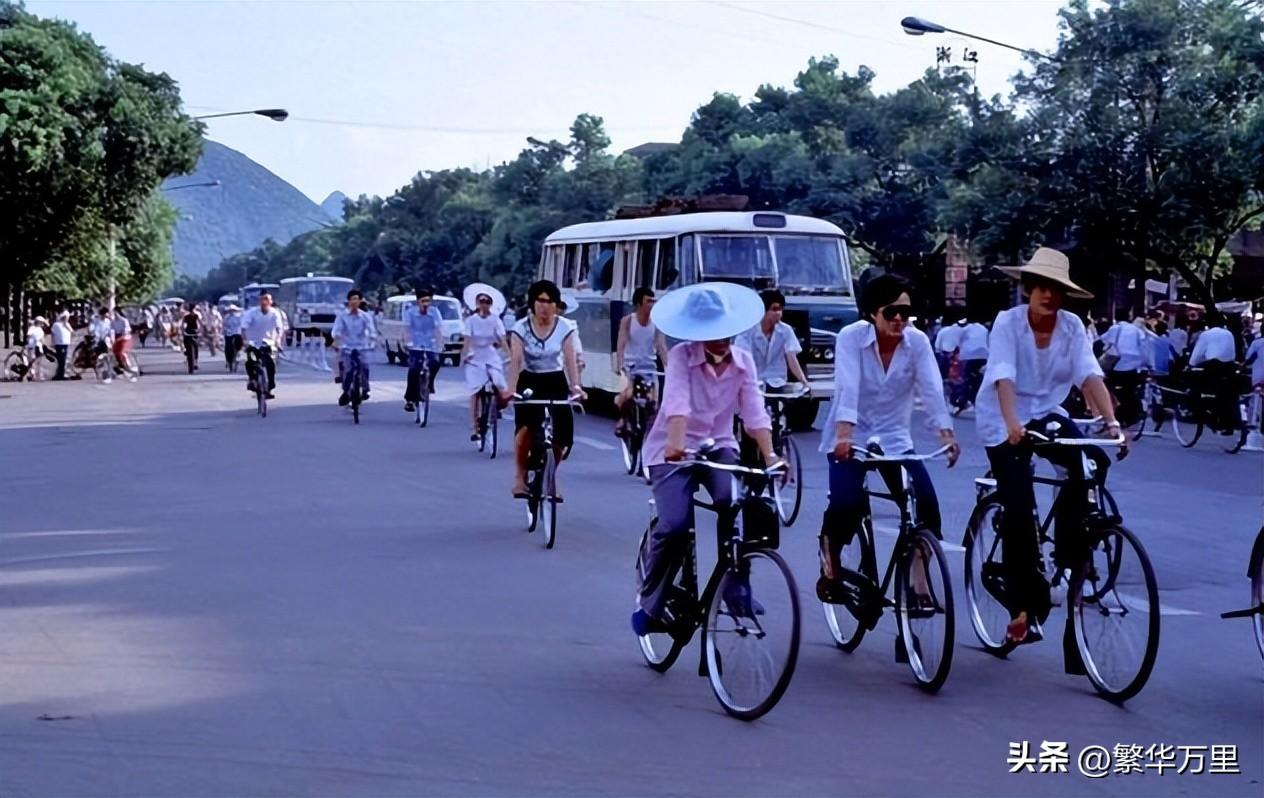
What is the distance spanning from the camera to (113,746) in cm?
660

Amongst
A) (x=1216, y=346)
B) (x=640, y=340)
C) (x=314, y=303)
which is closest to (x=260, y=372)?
(x=640, y=340)

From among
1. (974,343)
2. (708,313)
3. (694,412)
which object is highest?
(708,313)

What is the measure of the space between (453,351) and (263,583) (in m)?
39.9

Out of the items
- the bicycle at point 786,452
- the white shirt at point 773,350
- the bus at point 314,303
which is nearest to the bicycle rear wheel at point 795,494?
the bicycle at point 786,452

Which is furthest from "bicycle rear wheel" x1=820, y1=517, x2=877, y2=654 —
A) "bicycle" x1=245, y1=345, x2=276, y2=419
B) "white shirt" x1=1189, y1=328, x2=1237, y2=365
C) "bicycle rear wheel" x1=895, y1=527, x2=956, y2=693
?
"bicycle" x1=245, y1=345, x2=276, y2=419

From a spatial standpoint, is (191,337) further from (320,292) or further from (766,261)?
(766,261)

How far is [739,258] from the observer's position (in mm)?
24703

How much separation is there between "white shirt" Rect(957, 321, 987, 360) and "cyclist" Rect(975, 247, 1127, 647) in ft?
67.9

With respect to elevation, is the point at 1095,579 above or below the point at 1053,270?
below

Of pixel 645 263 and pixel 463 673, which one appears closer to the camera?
pixel 463 673

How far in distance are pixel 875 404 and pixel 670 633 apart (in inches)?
53.1

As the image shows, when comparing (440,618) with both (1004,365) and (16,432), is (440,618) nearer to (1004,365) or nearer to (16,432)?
(1004,365)

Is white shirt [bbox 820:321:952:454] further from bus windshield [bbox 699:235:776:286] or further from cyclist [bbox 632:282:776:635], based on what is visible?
bus windshield [bbox 699:235:776:286]

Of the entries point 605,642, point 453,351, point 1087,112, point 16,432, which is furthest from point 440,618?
point 453,351
